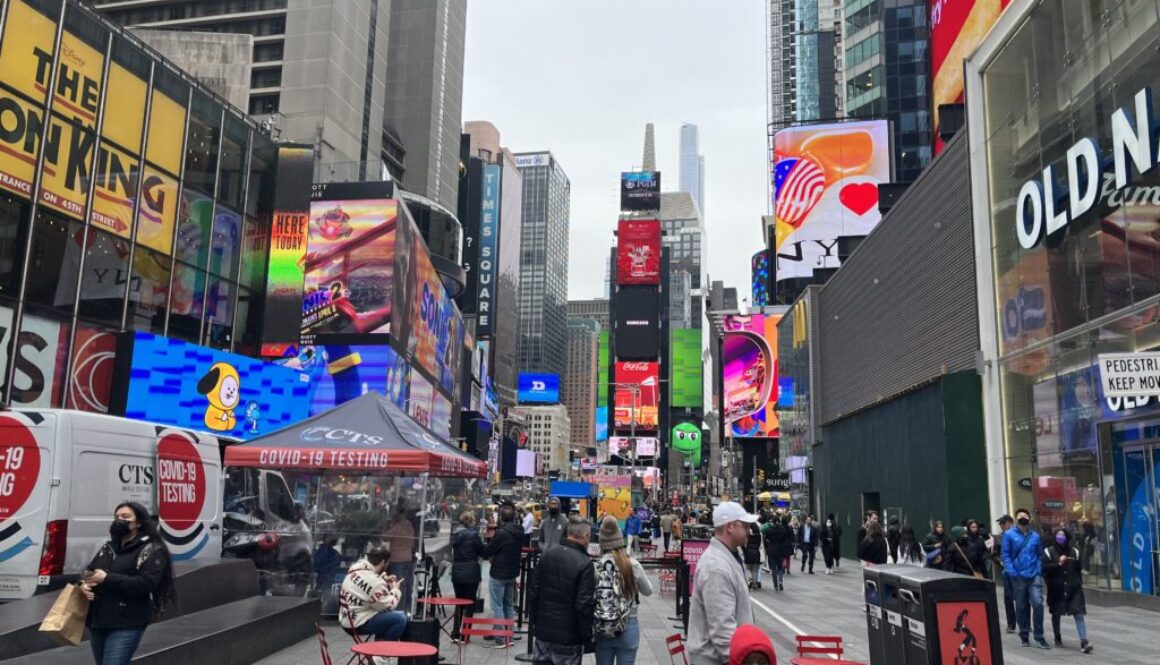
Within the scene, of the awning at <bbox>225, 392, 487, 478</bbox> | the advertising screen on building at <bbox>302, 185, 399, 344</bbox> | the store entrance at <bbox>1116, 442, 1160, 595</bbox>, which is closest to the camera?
the awning at <bbox>225, 392, 487, 478</bbox>

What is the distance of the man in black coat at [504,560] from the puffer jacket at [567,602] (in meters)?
5.61

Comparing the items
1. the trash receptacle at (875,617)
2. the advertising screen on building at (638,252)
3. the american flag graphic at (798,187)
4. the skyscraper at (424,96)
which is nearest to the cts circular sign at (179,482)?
the trash receptacle at (875,617)

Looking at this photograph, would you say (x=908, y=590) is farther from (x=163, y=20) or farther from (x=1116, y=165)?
(x=163, y=20)

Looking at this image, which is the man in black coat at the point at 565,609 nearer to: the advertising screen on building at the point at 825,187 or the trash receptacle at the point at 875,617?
the trash receptacle at the point at 875,617

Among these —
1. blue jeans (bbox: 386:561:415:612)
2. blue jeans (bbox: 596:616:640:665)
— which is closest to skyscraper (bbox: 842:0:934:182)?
blue jeans (bbox: 386:561:415:612)

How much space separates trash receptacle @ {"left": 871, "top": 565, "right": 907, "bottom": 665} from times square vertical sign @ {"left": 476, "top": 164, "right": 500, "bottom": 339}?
12292 centimetres

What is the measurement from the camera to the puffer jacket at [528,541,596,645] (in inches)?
245

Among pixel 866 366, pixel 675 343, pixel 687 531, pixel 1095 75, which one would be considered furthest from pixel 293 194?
pixel 675 343

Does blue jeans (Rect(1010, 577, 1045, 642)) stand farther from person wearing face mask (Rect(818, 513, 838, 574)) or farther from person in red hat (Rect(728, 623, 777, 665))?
person wearing face mask (Rect(818, 513, 838, 574))

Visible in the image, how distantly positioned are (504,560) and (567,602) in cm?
578

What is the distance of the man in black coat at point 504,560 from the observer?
11852 millimetres

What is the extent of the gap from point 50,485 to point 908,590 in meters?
9.24

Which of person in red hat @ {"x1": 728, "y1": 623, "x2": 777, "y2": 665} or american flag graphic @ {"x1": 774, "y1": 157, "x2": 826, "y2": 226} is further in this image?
american flag graphic @ {"x1": 774, "y1": 157, "x2": 826, "y2": 226}

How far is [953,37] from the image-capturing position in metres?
32.1
